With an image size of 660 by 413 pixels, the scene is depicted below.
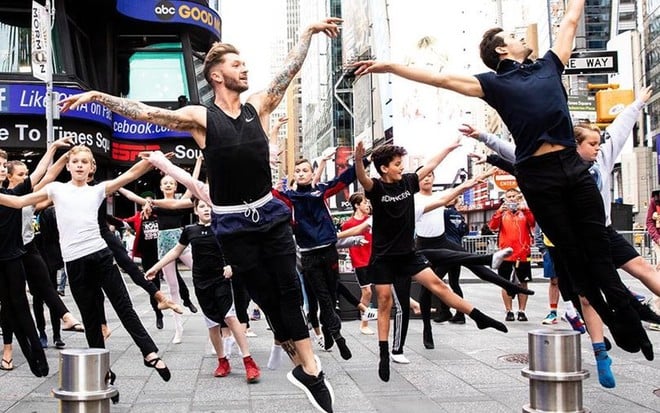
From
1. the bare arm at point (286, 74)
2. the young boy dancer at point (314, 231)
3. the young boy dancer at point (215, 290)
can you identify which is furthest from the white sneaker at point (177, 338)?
the bare arm at point (286, 74)

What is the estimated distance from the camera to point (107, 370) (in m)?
3.46

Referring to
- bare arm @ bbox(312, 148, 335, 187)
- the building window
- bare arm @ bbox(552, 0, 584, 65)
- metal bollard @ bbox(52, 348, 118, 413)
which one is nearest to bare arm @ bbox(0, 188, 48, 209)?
bare arm @ bbox(312, 148, 335, 187)

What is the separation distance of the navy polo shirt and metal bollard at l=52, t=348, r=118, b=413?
327cm

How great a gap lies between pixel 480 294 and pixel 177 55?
16755mm

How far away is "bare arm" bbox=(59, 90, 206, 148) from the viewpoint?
4.72 metres

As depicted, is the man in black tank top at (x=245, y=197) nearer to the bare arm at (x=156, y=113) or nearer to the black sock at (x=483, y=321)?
the bare arm at (x=156, y=113)

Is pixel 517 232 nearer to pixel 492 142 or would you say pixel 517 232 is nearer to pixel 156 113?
pixel 492 142

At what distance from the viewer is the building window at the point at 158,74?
2814 cm

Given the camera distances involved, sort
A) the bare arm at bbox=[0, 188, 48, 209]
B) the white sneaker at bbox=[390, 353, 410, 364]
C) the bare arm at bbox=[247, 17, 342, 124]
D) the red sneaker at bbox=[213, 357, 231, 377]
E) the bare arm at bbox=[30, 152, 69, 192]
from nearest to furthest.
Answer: the bare arm at bbox=[247, 17, 342, 124], the bare arm at bbox=[0, 188, 48, 209], the bare arm at bbox=[30, 152, 69, 192], the red sneaker at bbox=[213, 357, 231, 377], the white sneaker at bbox=[390, 353, 410, 364]

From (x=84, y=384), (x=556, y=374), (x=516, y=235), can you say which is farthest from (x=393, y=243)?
(x=516, y=235)

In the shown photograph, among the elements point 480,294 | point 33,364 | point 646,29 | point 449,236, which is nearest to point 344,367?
point 33,364

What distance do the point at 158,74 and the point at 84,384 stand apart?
26366mm

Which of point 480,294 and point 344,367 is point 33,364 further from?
point 480,294

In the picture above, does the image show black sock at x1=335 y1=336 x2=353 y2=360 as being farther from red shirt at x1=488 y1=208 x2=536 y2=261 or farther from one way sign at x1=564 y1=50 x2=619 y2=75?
one way sign at x1=564 y1=50 x2=619 y2=75
